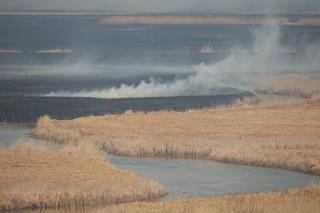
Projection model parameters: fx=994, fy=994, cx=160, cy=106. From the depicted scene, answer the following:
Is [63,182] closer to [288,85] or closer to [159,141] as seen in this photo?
[159,141]

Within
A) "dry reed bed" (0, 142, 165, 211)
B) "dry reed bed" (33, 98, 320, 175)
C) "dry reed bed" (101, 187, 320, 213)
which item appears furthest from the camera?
"dry reed bed" (33, 98, 320, 175)

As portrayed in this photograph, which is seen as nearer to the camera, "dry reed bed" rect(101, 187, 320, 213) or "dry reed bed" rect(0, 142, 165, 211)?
"dry reed bed" rect(101, 187, 320, 213)

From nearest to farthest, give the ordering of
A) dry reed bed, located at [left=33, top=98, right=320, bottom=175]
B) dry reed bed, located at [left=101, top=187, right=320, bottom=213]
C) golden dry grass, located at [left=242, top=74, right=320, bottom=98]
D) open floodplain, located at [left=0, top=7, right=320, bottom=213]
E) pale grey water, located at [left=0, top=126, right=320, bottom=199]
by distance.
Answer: dry reed bed, located at [left=101, top=187, right=320, bottom=213] → open floodplain, located at [left=0, top=7, right=320, bottom=213] → pale grey water, located at [left=0, top=126, right=320, bottom=199] → dry reed bed, located at [left=33, top=98, right=320, bottom=175] → golden dry grass, located at [left=242, top=74, right=320, bottom=98]

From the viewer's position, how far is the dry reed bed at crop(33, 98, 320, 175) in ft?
157

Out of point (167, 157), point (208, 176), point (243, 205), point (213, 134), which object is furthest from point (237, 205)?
point (213, 134)

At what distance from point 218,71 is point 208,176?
65231 mm

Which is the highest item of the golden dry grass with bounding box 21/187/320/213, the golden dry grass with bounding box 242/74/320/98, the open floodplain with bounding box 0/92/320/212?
the golden dry grass with bounding box 242/74/320/98

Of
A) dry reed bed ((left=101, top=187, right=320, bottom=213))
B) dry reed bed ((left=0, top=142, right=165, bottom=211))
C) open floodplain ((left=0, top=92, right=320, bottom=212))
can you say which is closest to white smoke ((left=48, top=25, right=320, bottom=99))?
open floodplain ((left=0, top=92, right=320, bottom=212))

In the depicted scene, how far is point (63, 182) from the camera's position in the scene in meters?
38.3

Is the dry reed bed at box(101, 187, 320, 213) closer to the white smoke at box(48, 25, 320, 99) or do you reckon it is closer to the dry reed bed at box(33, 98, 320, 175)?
the dry reed bed at box(33, 98, 320, 175)

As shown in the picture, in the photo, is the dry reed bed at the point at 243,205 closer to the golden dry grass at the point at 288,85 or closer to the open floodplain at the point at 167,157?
the open floodplain at the point at 167,157

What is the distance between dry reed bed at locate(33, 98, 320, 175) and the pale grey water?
1005 millimetres

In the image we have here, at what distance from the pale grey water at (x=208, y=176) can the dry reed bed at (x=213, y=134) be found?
1005mm

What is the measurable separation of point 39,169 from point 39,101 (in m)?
33.5
